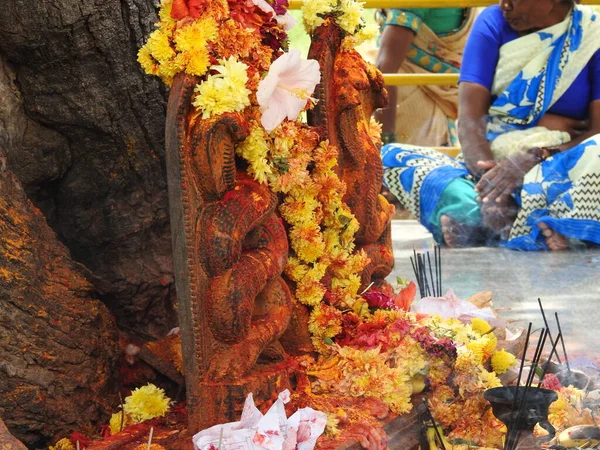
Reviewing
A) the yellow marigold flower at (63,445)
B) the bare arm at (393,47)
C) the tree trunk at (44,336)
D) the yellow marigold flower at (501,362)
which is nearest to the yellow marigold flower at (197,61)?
the tree trunk at (44,336)

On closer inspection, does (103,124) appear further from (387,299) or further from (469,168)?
(469,168)

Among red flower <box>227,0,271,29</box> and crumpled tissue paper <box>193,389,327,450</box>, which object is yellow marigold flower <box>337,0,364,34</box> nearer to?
red flower <box>227,0,271,29</box>

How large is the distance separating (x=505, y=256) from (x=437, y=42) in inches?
105

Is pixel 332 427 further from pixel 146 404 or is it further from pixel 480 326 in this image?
pixel 480 326

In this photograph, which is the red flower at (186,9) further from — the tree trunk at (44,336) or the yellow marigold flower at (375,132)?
the yellow marigold flower at (375,132)

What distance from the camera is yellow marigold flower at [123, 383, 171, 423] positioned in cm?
254

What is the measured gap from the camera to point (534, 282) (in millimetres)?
4473

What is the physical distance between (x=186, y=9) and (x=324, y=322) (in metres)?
0.97

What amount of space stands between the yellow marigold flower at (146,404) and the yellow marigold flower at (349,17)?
1.20 m

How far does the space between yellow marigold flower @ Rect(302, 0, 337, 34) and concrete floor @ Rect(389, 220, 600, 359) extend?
5.15ft

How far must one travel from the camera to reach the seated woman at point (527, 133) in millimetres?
5027

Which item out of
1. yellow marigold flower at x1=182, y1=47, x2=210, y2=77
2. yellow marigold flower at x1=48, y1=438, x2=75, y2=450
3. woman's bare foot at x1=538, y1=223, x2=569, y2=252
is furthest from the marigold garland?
woman's bare foot at x1=538, y1=223, x2=569, y2=252

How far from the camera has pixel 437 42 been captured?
23.6 ft

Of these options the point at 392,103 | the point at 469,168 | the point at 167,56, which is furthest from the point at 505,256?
the point at 167,56
